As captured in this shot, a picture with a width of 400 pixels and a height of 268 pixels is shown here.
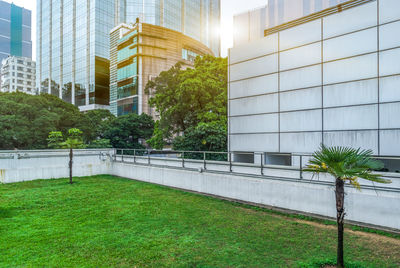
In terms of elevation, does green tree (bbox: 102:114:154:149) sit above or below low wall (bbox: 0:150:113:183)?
above

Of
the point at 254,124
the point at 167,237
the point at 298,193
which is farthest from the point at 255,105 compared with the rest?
the point at 167,237

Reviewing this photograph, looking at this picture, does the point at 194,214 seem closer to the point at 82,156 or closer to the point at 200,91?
the point at 82,156

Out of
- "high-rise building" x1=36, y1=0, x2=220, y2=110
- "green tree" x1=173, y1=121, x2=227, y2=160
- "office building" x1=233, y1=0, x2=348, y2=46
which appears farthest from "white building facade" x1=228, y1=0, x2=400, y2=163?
"high-rise building" x1=36, y1=0, x2=220, y2=110

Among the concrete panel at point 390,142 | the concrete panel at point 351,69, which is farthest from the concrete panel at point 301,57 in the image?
the concrete panel at point 390,142

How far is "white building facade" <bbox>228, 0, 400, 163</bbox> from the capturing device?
11125 mm

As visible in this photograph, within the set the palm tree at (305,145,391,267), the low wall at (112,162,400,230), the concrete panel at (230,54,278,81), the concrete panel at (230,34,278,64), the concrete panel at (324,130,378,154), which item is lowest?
the low wall at (112,162,400,230)

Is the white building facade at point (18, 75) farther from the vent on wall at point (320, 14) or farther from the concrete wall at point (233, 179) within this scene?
the vent on wall at point (320, 14)

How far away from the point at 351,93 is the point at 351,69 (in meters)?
1.25

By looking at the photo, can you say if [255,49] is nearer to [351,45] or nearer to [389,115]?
[351,45]

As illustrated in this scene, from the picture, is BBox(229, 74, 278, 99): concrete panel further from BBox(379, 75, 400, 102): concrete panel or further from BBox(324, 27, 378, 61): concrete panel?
BBox(379, 75, 400, 102): concrete panel

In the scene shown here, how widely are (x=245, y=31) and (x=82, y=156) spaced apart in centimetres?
1606

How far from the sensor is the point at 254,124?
1566cm

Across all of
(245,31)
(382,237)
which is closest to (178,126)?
(245,31)

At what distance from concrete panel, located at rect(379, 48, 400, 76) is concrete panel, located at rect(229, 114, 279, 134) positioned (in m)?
5.61
